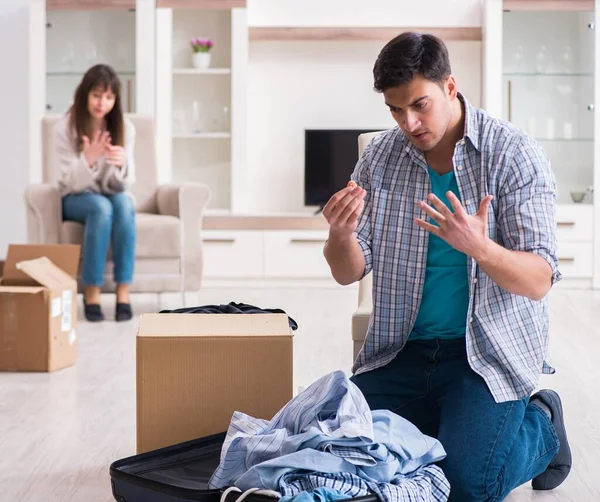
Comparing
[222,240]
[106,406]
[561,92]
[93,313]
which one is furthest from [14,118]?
[106,406]

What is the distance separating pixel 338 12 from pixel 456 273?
14.2ft

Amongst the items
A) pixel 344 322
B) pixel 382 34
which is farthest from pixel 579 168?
pixel 344 322

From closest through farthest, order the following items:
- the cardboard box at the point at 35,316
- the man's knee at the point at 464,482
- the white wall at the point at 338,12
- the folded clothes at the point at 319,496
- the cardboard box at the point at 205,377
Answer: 1. the folded clothes at the point at 319,496
2. the man's knee at the point at 464,482
3. the cardboard box at the point at 205,377
4. the cardboard box at the point at 35,316
5. the white wall at the point at 338,12

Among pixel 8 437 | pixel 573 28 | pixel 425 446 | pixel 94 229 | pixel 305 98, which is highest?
pixel 573 28

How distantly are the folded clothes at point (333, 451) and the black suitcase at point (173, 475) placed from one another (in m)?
0.04

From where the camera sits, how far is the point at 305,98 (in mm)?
6156

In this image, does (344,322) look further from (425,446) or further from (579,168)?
(425,446)

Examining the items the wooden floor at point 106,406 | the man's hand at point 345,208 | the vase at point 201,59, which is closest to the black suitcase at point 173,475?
the wooden floor at point 106,406

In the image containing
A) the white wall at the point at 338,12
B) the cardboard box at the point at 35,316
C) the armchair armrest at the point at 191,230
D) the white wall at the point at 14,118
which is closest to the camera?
the cardboard box at the point at 35,316

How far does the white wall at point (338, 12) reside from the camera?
6.04 m

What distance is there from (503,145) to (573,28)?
4196 mm

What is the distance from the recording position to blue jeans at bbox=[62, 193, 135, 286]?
4.33 m

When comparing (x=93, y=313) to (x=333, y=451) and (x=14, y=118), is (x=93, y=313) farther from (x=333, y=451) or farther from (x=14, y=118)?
(x=333, y=451)

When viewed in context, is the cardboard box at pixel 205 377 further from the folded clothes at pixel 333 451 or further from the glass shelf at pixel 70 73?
the glass shelf at pixel 70 73
